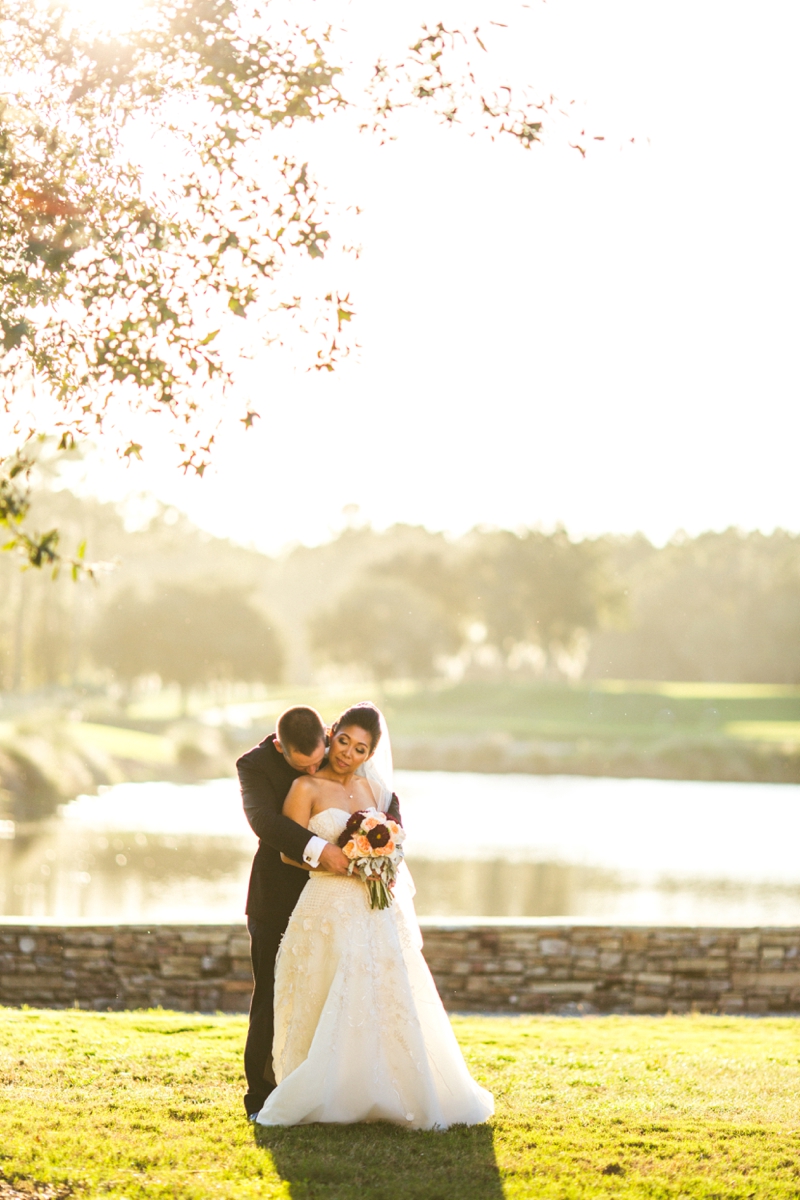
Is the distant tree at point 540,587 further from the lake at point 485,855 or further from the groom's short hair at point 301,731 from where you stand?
the groom's short hair at point 301,731

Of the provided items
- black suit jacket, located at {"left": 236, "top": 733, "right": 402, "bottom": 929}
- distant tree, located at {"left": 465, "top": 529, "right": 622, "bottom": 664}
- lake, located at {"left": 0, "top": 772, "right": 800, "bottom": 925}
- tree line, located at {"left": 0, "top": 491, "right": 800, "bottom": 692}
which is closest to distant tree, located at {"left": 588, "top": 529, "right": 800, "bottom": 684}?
tree line, located at {"left": 0, "top": 491, "right": 800, "bottom": 692}

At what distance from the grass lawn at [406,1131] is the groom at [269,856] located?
308mm

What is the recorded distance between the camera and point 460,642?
64.1 meters

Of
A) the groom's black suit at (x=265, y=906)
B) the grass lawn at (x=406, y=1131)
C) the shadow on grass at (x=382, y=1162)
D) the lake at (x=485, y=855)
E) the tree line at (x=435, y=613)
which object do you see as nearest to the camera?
the shadow on grass at (x=382, y=1162)

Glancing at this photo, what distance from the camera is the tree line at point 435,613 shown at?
56438 mm

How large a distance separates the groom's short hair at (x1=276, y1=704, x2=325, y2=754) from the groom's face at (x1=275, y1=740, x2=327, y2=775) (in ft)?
0.05

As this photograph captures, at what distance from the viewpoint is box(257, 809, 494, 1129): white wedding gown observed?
206 inches

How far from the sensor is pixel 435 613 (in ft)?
205

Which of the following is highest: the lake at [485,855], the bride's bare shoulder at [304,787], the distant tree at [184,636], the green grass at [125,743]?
the distant tree at [184,636]

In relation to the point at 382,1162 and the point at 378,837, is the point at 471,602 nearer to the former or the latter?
the point at 378,837

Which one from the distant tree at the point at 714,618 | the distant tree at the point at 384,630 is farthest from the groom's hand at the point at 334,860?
the distant tree at the point at 714,618

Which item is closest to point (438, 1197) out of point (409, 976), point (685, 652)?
point (409, 976)

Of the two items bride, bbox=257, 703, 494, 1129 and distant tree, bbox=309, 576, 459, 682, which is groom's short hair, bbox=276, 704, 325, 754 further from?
distant tree, bbox=309, 576, 459, 682

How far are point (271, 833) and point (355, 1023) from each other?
2.68 ft
